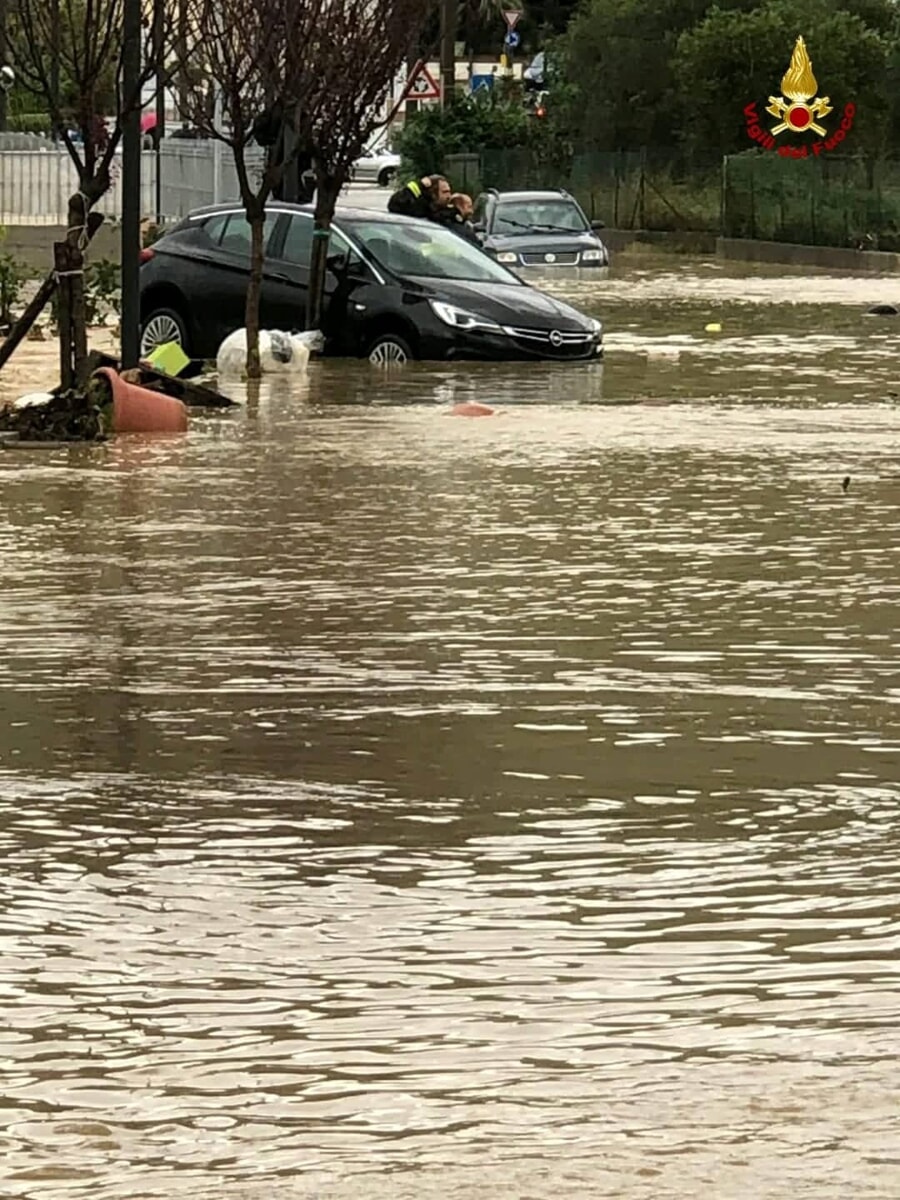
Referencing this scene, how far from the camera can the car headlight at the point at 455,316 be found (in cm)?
2495

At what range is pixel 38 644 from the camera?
10.6m

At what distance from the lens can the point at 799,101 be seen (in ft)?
191

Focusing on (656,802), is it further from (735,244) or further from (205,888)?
(735,244)

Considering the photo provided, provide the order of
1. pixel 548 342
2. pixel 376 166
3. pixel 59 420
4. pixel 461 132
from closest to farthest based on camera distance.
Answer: pixel 59 420, pixel 548 342, pixel 461 132, pixel 376 166

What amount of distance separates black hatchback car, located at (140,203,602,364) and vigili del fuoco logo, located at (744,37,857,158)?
3250 centimetres

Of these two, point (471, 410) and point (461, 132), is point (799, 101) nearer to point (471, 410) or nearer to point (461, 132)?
point (461, 132)

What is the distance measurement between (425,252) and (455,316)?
0.88m

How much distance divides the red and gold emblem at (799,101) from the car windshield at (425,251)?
108 ft

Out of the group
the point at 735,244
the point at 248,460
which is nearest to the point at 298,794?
the point at 248,460

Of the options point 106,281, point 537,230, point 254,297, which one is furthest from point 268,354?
point 537,230

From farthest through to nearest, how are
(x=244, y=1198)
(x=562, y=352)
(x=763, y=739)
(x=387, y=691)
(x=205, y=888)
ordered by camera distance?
(x=562, y=352), (x=387, y=691), (x=763, y=739), (x=205, y=888), (x=244, y=1198)

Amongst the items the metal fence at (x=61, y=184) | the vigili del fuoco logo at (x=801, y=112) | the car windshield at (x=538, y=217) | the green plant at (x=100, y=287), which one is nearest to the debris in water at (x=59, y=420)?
the green plant at (x=100, y=287)

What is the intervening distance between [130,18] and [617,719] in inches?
499

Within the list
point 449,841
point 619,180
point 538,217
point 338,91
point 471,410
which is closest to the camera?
point 449,841
